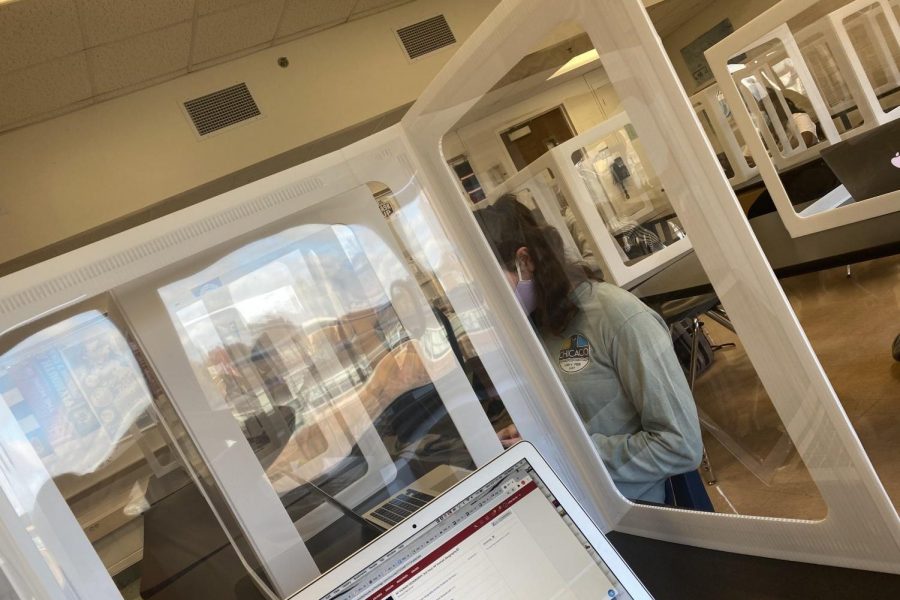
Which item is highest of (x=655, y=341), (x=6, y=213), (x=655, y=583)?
(x=6, y=213)

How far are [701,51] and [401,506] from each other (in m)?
7.10

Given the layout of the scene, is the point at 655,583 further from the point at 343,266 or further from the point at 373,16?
the point at 373,16

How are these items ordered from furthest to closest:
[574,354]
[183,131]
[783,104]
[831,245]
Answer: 1. [183,131]
2. [783,104]
3. [831,245]
4. [574,354]

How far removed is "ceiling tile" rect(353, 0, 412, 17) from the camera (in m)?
4.25

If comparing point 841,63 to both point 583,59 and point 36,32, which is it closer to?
point 583,59

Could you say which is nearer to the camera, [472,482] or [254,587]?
[472,482]

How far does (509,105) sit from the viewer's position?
87cm

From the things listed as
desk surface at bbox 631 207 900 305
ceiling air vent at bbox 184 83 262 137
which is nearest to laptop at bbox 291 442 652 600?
desk surface at bbox 631 207 900 305

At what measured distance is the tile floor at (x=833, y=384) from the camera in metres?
0.71

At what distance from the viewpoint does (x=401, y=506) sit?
38.3 inches

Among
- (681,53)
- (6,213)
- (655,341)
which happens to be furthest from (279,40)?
(681,53)

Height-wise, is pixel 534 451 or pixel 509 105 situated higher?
pixel 509 105

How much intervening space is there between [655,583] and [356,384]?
1.64 feet

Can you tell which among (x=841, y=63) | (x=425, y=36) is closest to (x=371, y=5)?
(x=425, y=36)
